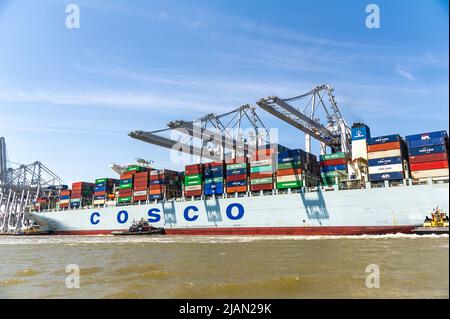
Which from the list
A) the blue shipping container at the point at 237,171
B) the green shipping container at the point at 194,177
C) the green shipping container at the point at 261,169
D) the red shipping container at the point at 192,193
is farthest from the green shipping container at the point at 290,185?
Answer: the green shipping container at the point at 194,177

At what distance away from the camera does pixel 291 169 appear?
4416 centimetres

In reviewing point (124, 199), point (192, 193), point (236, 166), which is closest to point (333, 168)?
point (236, 166)

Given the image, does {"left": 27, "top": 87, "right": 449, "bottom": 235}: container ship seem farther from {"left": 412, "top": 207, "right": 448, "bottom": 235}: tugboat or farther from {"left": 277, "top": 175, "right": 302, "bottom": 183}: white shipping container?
{"left": 412, "top": 207, "right": 448, "bottom": 235}: tugboat

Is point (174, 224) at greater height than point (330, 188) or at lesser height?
lesser

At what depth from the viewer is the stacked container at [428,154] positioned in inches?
1350

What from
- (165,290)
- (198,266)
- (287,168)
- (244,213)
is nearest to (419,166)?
(287,168)

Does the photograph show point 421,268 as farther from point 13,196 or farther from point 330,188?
point 13,196

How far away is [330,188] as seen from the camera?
40.7 m

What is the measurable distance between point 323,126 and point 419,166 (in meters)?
16.5

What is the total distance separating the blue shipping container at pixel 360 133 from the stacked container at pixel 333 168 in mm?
3405

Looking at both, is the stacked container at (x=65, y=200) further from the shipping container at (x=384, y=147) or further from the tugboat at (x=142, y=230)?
the shipping container at (x=384, y=147)

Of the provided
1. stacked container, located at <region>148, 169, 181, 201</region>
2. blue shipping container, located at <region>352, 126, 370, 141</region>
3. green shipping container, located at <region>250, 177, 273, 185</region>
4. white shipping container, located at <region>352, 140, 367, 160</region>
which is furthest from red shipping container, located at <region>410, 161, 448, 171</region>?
stacked container, located at <region>148, 169, 181, 201</region>

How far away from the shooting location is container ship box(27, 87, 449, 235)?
35.3 meters
